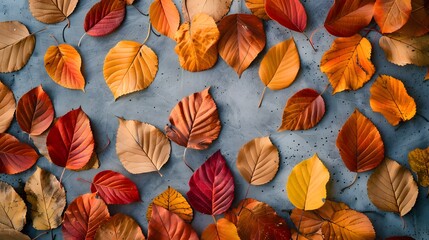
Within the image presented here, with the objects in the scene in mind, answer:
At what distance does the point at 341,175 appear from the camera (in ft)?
2.43

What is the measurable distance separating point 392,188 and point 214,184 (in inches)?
10.3

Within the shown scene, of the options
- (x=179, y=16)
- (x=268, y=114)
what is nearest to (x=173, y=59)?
(x=179, y=16)

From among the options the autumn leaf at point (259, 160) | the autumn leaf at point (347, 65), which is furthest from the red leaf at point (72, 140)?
the autumn leaf at point (347, 65)

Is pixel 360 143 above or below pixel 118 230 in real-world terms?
above

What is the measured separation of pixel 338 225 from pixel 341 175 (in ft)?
0.24

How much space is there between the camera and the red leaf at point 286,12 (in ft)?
2.35

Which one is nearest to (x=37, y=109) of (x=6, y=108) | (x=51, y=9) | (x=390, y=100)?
(x=6, y=108)

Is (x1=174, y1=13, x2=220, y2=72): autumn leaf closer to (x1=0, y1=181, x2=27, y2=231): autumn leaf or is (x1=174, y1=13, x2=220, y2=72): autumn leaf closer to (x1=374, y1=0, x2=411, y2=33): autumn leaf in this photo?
(x1=374, y1=0, x2=411, y2=33): autumn leaf

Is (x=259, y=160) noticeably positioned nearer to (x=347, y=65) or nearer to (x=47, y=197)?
(x=347, y=65)

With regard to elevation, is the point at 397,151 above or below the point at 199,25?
below

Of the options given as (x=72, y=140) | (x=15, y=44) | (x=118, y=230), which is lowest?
(x=118, y=230)

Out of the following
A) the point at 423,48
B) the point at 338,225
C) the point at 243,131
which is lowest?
the point at 338,225

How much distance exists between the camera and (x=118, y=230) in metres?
0.77

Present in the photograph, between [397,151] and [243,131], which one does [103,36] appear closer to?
[243,131]
